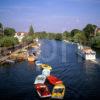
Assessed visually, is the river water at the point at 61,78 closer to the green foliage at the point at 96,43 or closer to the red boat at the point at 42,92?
the red boat at the point at 42,92

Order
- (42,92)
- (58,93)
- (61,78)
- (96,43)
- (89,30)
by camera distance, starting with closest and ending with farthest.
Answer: (58,93), (42,92), (61,78), (96,43), (89,30)

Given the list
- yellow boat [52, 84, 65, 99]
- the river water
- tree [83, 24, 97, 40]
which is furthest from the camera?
tree [83, 24, 97, 40]

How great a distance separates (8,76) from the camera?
5856cm

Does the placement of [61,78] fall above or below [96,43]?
below

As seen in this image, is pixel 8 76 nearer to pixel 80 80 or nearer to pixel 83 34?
pixel 80 80

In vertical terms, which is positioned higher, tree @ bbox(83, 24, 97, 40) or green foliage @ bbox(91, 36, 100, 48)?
tree @ bbox(83, 24, 97, 40)

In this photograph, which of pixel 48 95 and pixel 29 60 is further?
pixel 29 60

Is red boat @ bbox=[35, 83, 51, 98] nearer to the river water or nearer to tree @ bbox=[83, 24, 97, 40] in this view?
the river water

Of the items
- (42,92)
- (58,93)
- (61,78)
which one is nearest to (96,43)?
(61,78)

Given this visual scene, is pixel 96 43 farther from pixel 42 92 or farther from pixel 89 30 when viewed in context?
pixel 42 92

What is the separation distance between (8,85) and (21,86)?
11.0 feet

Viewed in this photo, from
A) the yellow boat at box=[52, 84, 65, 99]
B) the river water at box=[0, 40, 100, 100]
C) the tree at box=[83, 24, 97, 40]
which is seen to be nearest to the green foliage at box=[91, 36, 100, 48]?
the tree at box=[83, 24, 97, 40]

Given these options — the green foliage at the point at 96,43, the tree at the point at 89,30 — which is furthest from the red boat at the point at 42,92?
the tree at the point at 89,30

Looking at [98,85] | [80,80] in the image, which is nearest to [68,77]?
[80,80]
